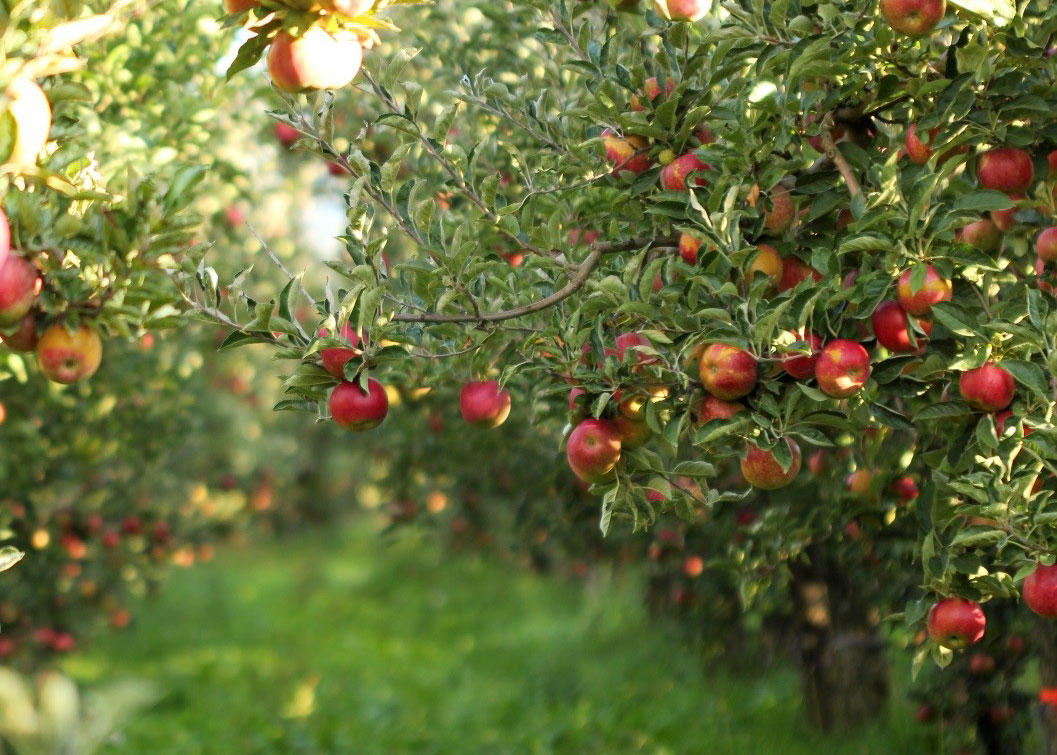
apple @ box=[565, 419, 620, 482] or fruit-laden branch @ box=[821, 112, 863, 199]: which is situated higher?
fruit-laden branch @ box=[821, 112, 863, 199]

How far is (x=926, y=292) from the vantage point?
2.39 meters

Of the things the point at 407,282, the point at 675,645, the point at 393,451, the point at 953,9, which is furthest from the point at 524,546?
the point at 953,9

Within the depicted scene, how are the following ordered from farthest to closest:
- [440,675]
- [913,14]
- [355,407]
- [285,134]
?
[440,675] < [285,134] < [355,407] < [913,14]

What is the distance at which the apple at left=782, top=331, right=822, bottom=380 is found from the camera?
94.4 inches

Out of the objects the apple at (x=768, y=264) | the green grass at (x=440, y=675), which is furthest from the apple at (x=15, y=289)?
the green grass at (x=440, y=675)

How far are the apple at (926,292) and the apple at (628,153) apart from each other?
0.70m

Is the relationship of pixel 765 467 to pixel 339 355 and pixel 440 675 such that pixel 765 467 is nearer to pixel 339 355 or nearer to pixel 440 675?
pixel 339 355

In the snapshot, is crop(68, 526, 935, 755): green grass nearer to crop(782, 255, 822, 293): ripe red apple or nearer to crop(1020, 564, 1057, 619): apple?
crop(1020, 564, 1057, 619): apple

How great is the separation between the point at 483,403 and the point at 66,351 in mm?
1007

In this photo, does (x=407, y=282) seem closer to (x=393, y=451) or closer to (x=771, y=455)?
(x=771, y=455)

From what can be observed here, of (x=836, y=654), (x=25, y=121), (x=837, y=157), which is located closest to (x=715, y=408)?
(x=837, y=157)

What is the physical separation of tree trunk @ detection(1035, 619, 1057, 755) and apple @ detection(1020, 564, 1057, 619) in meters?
1.23

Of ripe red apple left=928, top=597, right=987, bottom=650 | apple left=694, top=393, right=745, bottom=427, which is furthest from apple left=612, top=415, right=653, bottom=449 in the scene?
ripe red apple left=928, top=597, right=987, bottom=650

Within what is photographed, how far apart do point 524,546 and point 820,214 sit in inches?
178
